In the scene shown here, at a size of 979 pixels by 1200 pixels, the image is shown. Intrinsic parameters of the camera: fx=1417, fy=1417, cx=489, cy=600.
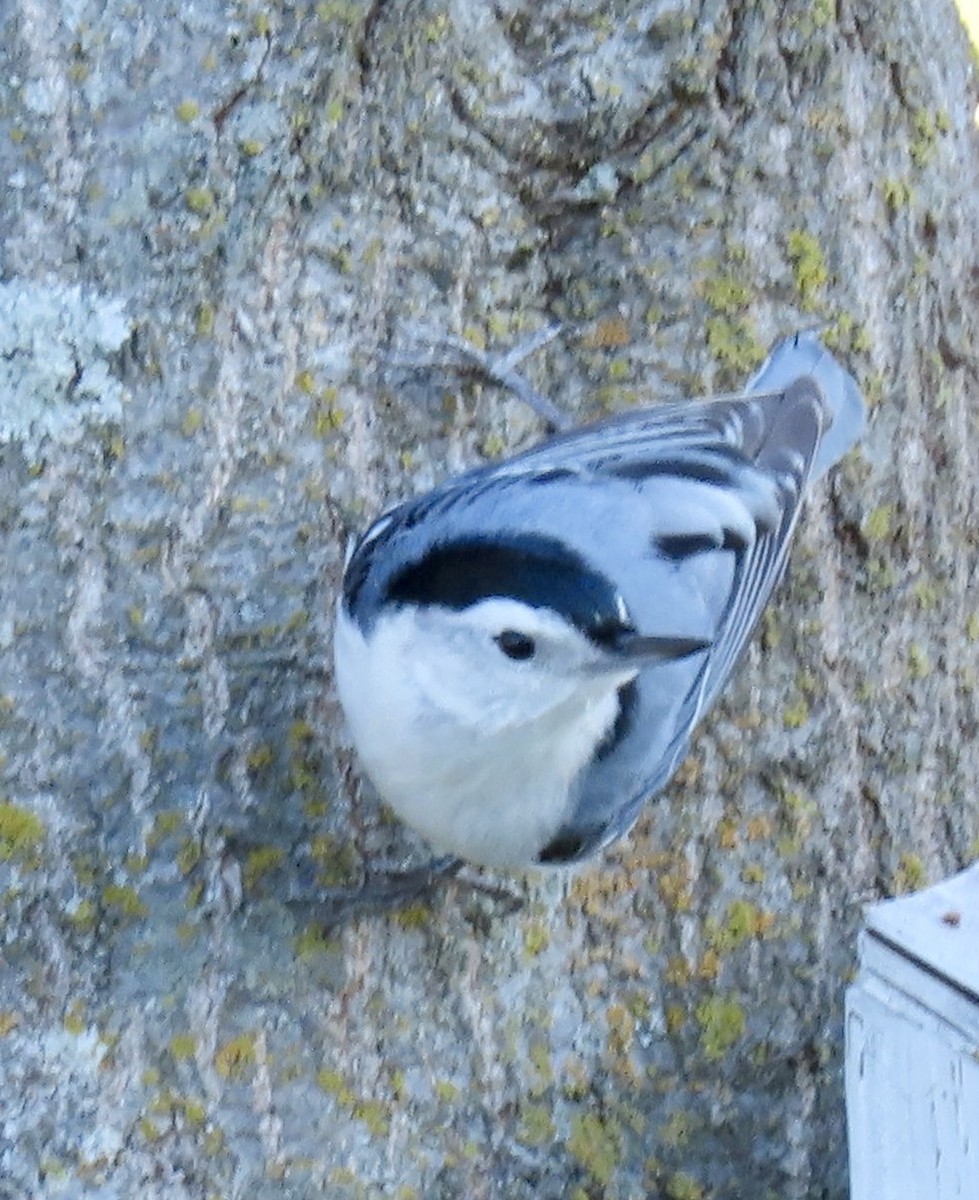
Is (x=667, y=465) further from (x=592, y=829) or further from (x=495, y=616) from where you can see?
(x=592, y=829)

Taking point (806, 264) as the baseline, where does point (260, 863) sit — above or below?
below

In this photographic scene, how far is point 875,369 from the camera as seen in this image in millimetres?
1691

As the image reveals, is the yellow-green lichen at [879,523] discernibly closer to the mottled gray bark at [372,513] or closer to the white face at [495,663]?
the mottled gray bark at [372,513]

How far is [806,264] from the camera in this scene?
164cm

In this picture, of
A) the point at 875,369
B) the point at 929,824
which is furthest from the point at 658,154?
the point at 929,824

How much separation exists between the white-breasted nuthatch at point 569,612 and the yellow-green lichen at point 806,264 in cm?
12

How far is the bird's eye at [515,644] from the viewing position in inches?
50.1

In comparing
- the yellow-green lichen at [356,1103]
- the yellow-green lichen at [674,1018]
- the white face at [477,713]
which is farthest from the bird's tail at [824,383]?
the yellow-green lichen at [356,1103]

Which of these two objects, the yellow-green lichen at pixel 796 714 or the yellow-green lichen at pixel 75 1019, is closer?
the yellow-green lichen at pixel 75 1019

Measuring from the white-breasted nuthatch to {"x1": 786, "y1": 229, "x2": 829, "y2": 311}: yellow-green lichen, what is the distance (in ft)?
0.39

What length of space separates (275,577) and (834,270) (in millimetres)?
746

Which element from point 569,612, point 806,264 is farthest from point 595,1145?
point 806,264

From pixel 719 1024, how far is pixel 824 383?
2.38 ft

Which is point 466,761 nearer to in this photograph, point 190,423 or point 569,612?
point 569,612
